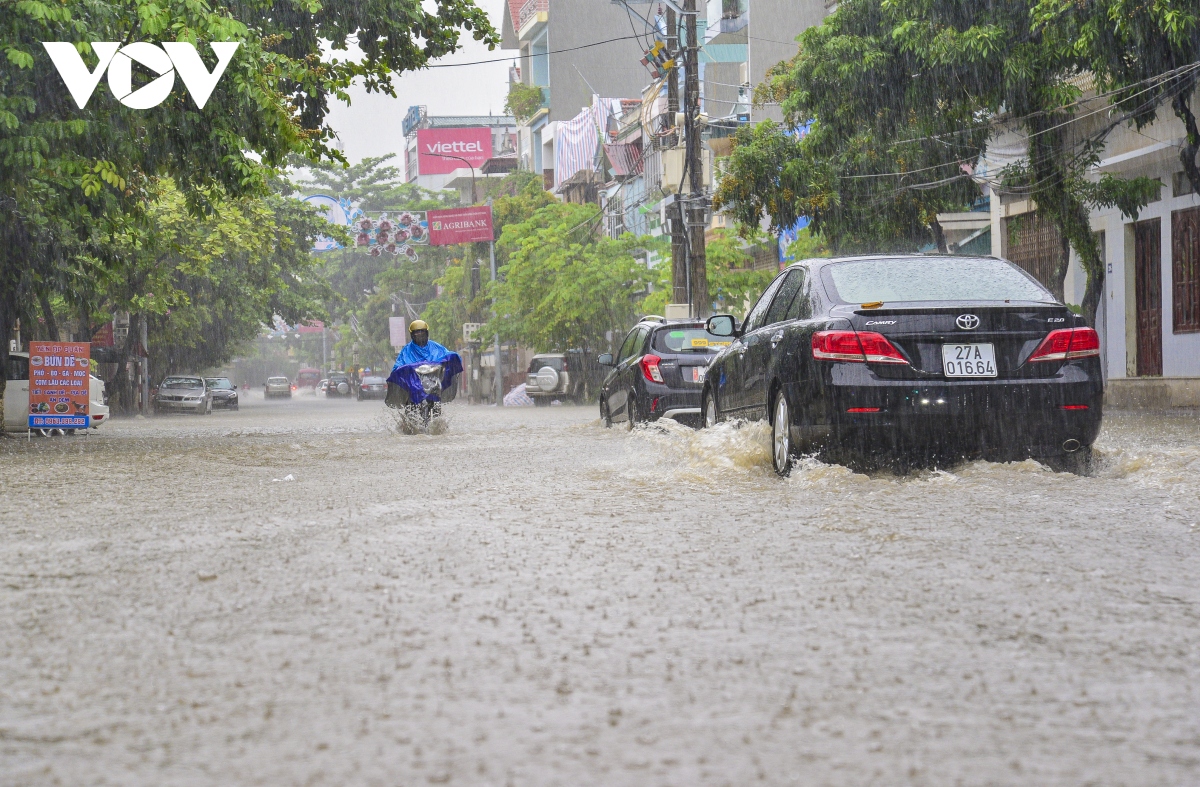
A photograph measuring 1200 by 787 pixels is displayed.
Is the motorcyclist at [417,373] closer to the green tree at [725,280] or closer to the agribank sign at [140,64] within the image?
the agribank sign at [140,64]

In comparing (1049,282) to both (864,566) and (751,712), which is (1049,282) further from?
(751,712)

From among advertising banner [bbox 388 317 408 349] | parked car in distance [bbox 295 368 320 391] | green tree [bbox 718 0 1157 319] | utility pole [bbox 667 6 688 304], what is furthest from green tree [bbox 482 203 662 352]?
parked car in distance [bbox 295 368 320 391]

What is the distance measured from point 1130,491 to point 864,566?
10.2ft

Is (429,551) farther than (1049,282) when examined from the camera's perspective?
No

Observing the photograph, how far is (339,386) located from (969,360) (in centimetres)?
8722

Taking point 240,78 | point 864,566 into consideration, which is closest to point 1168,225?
point 240,78

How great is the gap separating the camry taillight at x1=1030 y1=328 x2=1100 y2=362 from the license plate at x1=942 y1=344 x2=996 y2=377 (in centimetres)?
27

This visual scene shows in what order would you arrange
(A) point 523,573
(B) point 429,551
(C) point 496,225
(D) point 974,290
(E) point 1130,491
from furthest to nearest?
(C) point 496,225
(D) point 974,290
(E) point 1130,491
(B) point 429,551
(A) point 523,573

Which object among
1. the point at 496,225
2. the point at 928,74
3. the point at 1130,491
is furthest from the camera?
the point at 496,225

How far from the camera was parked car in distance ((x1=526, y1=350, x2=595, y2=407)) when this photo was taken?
45.0m

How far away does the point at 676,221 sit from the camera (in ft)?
97.0

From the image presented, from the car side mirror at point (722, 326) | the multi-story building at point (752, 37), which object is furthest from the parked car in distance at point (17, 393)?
the multi-story building at point (752, 37)

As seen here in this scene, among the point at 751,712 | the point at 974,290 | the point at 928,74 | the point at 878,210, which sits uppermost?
the point at 928,74

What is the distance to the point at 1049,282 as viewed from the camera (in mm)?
26828
